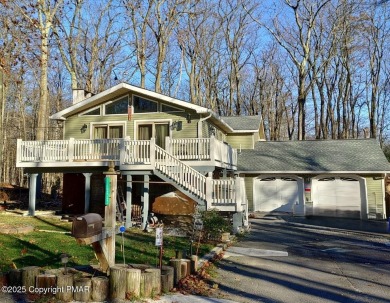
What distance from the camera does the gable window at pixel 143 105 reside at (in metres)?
17.8

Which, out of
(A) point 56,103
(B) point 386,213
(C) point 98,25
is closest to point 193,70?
(C) point 98,25

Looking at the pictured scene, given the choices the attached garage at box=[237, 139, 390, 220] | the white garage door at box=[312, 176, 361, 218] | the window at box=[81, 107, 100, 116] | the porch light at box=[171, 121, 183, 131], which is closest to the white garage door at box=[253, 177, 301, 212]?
the attached garage at box=[237, 139, 390, 220]

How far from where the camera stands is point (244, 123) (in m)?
23.7

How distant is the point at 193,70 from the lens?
3453 centimetres

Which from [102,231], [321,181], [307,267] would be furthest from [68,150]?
[321,181]

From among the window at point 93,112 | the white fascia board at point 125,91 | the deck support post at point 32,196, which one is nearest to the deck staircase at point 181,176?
the white fascia board at point 125,91

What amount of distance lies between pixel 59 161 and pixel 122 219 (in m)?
3.62

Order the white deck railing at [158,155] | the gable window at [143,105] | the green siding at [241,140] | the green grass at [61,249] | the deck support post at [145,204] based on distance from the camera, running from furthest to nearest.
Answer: the green siding at [241,140] → the gable window at [143,105] → the deck support post at [145,204] → the white deck railing at [158,155] → the green grass at [61,249]

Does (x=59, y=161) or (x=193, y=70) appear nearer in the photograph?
→ (x=59, y=161)

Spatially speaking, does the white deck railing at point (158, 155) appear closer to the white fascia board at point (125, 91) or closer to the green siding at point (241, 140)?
the white fascia board at point (125, 91)

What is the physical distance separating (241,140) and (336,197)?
6724mm

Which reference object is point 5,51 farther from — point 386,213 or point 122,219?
point 386,213

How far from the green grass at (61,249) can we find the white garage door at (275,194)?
31.1 ft

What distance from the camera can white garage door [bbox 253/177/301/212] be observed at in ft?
66.6
